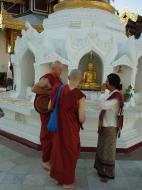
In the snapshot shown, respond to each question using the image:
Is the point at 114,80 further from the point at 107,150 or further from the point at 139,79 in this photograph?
the point at 139,79

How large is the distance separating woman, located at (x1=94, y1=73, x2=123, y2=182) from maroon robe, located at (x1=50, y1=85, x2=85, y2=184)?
1.28 ft

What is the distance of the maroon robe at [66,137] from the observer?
3301 millimetres

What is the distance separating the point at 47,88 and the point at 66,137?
2.66ft

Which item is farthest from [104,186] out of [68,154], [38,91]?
[38,91]

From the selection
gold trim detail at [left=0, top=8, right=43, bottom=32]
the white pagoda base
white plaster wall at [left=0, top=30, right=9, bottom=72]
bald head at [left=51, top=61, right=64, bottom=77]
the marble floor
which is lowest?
the marble floor

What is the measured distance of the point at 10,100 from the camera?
19.2ft

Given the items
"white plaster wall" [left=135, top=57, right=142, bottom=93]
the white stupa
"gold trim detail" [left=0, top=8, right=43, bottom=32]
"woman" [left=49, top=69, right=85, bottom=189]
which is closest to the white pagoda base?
the white stupa

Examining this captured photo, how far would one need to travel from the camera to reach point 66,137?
11.0 feet

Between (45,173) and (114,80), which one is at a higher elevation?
(114,80)

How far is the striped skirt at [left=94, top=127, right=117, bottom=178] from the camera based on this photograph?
362 centimetres

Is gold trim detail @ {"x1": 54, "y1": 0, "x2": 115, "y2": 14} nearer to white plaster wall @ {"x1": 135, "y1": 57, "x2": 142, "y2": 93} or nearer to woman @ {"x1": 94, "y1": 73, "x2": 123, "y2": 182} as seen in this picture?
white plaster wall @ {"x1": 135, "y1": 57, "x2": 142, "y2": 93}

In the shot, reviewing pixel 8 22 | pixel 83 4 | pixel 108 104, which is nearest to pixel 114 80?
pixel 108 104

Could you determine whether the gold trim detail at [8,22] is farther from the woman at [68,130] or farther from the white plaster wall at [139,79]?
the woman at [68,130]

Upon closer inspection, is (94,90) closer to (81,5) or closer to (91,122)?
(91,122)
